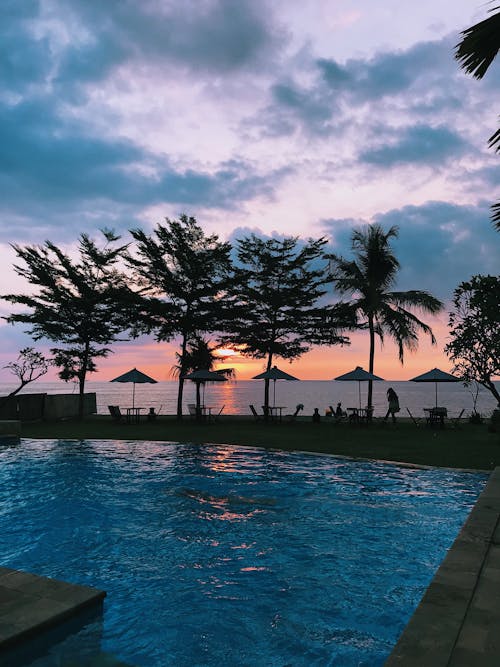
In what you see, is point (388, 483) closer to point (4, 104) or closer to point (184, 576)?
point (184, 576)

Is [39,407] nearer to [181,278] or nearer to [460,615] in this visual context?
[181,278]

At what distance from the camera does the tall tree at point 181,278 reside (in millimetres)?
31484

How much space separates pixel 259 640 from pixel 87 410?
108 feet

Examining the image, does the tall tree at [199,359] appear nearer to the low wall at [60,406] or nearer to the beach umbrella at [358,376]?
the low wall at [60,406]

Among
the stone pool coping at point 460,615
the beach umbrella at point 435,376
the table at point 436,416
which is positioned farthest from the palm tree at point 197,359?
the stone pool coping at point 460,615

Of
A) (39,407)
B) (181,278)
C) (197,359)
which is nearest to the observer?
(39,407)

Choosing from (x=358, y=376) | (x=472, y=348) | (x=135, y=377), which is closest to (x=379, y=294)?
(x=358, y=376)

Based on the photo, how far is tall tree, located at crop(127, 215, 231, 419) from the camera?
31.5 meters

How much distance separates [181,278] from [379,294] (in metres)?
14.0

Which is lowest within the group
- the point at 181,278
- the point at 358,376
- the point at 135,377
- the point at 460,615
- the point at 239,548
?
the point at 239,548

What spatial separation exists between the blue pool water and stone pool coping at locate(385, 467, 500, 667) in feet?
3.58

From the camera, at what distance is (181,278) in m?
31.8

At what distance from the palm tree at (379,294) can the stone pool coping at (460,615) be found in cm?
2368

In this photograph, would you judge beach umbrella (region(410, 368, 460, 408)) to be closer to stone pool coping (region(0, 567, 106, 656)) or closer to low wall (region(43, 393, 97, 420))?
stone pool coping (region(0, 567, 106, 656))
